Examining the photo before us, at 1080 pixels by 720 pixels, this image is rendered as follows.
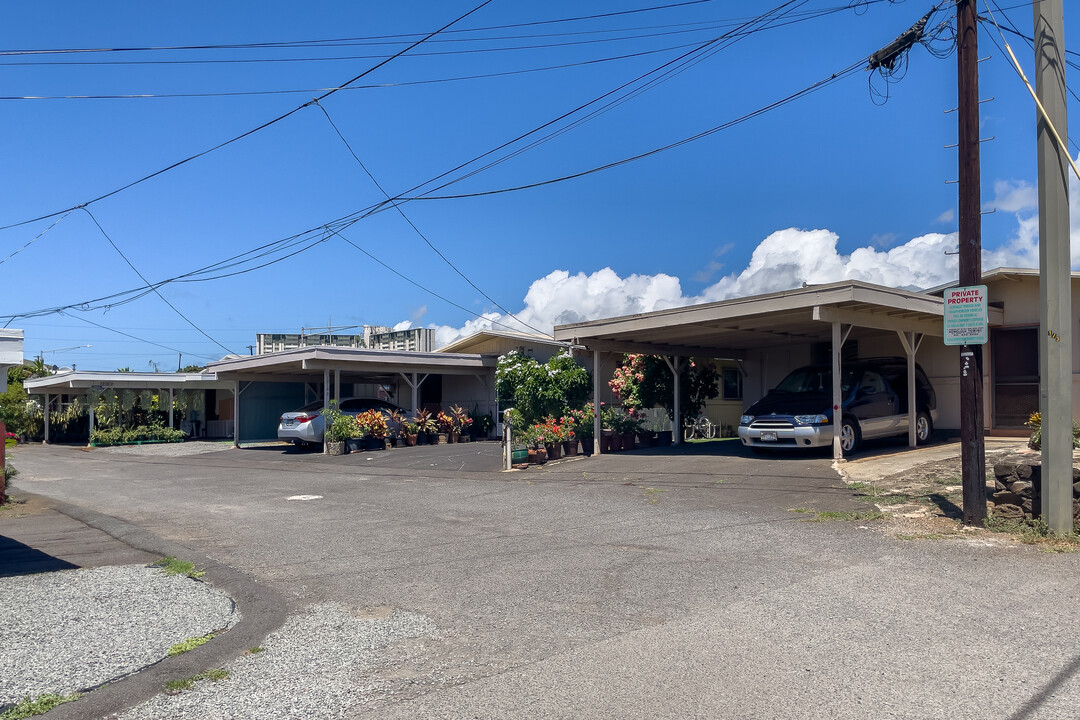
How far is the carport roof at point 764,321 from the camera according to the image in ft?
44.7

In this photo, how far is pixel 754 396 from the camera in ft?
73.0

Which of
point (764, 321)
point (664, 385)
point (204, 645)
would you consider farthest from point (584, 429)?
point (204, 645)

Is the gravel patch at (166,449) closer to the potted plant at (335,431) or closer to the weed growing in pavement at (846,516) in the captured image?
the potted plant at (335,431)

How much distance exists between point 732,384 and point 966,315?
1595 centimetres

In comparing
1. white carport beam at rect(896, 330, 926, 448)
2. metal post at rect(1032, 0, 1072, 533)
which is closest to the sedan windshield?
white carport beam at rect(896, 330, 926, 448)

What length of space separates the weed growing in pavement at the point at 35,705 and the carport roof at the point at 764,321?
458 inches

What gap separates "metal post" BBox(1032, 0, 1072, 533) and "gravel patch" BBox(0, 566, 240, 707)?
7.73 m

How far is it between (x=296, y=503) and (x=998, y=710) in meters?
10.6

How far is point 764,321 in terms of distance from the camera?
15.9 meters

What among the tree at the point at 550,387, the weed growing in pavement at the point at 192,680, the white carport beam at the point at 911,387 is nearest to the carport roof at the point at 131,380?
the tree at the point at 550,387

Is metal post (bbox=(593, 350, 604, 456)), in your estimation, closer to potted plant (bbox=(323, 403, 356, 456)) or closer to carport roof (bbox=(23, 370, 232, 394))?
potted plant (bbox=(323, 403, 356, 456))

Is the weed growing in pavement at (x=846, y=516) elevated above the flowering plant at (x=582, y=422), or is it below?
below

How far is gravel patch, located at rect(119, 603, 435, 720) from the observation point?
436 cm

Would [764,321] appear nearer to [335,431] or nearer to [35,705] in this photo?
[335,431]
